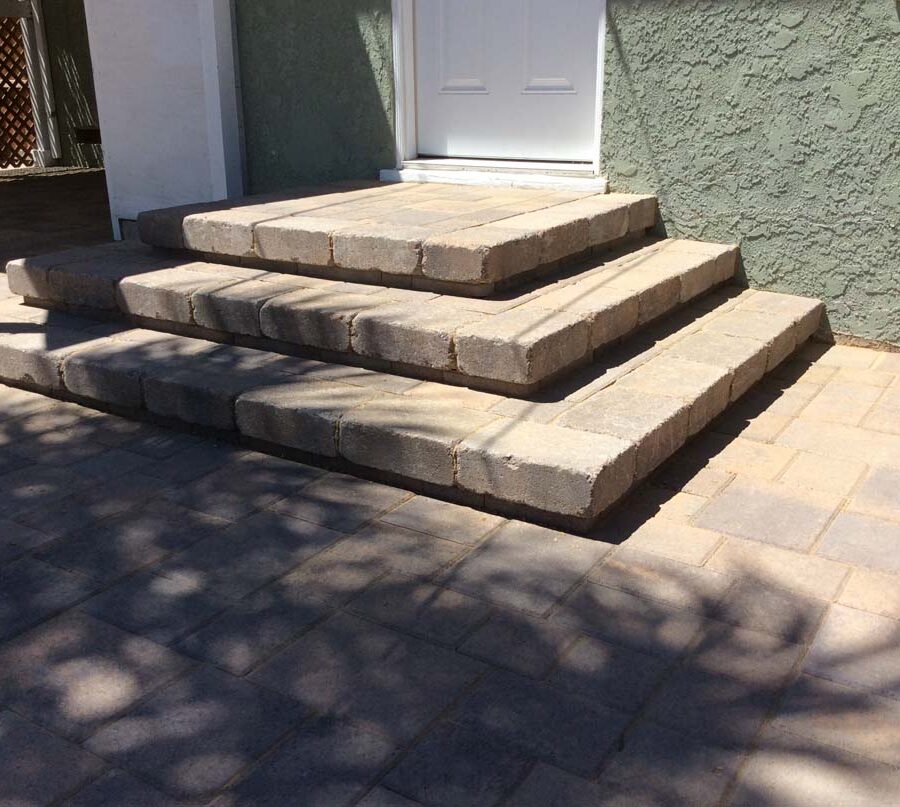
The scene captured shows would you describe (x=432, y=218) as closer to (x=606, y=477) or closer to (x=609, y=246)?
(x=609, y=246)

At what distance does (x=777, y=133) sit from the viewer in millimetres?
5004

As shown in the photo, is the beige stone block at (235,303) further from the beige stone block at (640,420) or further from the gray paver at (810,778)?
the gray paver at (810,778)

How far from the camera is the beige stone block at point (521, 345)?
12.1 feet

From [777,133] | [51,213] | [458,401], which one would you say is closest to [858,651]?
[458,401]

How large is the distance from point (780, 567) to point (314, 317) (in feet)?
7.16

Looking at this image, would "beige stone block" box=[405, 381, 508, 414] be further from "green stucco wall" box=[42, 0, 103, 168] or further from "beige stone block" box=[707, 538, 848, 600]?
"green stucco wall" box=[42, 0, 103, 168]

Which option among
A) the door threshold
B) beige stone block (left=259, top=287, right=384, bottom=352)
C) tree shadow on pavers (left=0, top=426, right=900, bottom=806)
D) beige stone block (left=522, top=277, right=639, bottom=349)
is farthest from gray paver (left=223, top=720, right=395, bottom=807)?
the door threshold

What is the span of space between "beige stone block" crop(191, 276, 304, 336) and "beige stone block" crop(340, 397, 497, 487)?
1.00 meters

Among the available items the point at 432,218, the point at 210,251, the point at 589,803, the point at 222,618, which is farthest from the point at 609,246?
→ the point at 589,803

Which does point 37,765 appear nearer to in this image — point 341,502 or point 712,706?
point 341,502

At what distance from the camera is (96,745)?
228 cm

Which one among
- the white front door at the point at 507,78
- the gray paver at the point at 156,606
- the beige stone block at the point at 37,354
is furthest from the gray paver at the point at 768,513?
the beige stone block at the point at 37,354

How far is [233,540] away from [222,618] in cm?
47

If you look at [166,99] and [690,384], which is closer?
[690,384]
